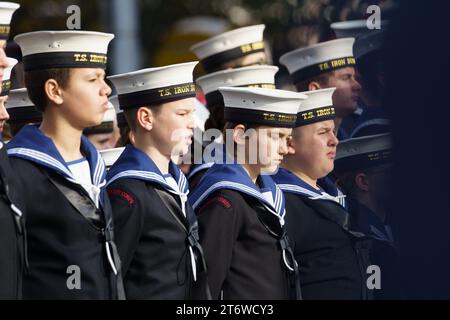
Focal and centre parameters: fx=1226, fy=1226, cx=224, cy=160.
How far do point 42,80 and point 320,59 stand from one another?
2053 mm

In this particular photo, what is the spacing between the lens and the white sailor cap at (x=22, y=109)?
5.70 m

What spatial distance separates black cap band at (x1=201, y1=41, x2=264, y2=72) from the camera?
276 inches

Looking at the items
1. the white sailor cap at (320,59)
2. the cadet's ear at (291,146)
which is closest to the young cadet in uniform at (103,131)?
the white sailor cap at (320,59)

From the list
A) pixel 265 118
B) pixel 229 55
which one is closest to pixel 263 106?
pixel 265 118

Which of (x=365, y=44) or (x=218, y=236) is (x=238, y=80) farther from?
(x=218, y=236)

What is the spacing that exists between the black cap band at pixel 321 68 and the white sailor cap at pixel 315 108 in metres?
0.48

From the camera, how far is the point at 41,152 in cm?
455

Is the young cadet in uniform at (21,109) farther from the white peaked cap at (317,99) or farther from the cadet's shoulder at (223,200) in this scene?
the white peaked cap at (317,99)

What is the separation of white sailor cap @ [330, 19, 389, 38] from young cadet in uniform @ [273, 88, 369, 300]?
461 mm
